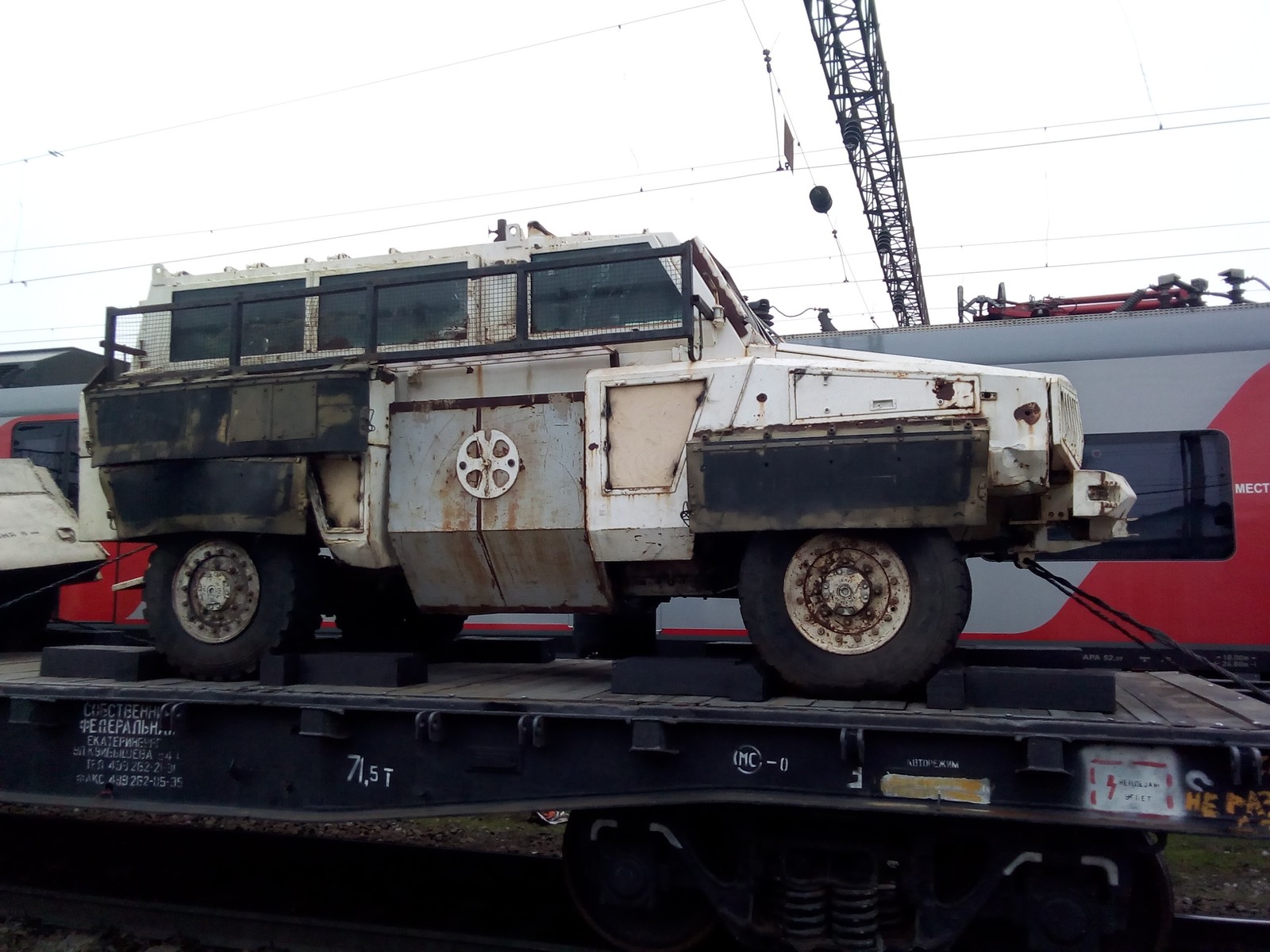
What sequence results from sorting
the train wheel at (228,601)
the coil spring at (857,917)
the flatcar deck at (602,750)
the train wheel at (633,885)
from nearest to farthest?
the flatcar deck at (602,750) → the coil spring at (857,917) → the train wheel at (633,885) → the train wheel at (228,601)

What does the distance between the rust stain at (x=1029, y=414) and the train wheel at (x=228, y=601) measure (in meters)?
3.76

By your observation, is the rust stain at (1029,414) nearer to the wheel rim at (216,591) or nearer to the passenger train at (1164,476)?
the wheel rim at (216,591)

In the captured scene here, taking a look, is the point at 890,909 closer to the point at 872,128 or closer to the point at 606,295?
the point at 606,295

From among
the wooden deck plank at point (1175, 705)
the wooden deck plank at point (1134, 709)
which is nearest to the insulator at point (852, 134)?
the wooden deck plank at point (1175, 705)

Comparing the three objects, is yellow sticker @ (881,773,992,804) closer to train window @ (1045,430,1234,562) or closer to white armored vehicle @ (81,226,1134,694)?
white armored vehicle @ (81,226,1134,694)

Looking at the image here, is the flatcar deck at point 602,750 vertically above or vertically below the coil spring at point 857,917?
above

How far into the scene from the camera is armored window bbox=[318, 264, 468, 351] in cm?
557

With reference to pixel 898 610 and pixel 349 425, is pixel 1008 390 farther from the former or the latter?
pixel 349 425

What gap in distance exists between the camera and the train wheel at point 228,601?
18.1 feet

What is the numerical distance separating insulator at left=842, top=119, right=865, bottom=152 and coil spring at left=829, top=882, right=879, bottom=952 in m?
14.5

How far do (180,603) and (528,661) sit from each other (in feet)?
7.57

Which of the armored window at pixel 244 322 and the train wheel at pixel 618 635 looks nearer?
the armored window at pixel 244 322

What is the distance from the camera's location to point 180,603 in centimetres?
569

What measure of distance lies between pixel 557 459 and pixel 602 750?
4.96ft
